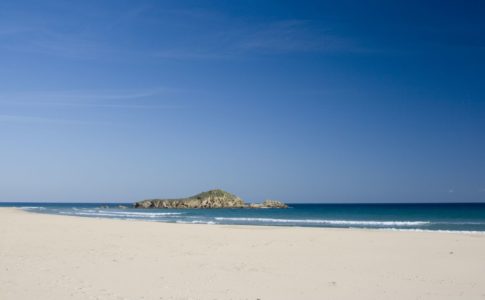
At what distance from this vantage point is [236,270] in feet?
37.7

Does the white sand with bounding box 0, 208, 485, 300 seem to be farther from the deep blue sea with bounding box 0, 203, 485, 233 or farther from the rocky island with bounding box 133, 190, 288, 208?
the rocky island with bounding box 133, 190, 288, 208

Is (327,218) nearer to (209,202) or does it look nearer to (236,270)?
(236,270)

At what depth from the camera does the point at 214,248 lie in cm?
1641

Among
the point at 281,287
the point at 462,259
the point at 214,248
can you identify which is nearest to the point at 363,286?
the point at 281,287

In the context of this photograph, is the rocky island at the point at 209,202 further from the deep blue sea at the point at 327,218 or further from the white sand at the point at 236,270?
the white sand at the point at 236,270

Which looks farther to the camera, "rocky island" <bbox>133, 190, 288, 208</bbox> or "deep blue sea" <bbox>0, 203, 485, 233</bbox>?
"rocky island" <bbox>133, 190, 288, 208</bbox>

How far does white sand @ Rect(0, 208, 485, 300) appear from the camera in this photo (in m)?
8.85

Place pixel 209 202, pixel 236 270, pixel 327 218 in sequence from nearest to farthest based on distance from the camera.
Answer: pixel 236 270, pixel 327 218, pixel 209 202

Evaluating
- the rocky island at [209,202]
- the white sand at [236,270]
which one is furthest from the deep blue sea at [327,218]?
the rocky island at [209,202]

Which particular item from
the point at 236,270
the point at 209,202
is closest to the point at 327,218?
the point at 236,270

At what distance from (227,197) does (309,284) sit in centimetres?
10783

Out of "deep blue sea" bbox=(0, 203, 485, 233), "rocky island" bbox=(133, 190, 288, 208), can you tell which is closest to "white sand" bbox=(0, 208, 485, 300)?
"deep blue sea" bbox=(0, 203, 485, 233)

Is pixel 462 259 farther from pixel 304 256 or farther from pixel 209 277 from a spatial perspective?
pixel 209 277

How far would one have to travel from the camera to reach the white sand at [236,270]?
885 cm
